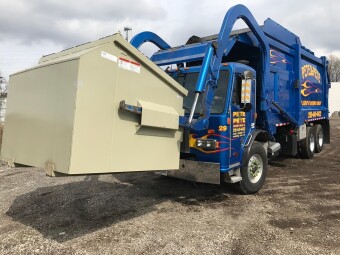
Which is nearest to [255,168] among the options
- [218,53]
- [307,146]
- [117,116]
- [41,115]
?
[218,53]

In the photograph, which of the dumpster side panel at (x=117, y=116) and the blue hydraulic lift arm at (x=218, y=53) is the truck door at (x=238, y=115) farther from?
the dumpster side panel at (x=117, y=116)

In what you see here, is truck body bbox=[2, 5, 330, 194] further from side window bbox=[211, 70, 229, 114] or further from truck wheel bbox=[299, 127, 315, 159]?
truck wheel bbox=[299, 127, 315, 159]

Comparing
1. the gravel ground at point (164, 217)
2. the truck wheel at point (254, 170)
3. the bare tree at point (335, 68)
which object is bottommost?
the gravel ground at point (164, 217)

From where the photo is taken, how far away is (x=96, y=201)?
532cm

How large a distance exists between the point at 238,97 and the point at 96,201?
2.92 metres

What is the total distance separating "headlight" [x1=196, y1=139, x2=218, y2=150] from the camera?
4.77 meters

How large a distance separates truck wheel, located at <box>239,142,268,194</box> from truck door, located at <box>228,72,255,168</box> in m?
0.25

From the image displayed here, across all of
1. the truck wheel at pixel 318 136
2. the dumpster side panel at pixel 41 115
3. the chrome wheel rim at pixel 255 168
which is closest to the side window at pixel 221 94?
the chrome wheel rim at pixel 255 168

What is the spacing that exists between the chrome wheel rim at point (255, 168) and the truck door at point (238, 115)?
42cm

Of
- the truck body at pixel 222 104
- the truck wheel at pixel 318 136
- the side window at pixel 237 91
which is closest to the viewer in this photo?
the truck body at pixel 222 104

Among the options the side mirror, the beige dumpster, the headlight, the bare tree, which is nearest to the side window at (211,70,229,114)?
the side mirror

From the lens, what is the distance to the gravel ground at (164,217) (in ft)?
12.0

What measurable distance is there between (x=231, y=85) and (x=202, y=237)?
7.87 ft

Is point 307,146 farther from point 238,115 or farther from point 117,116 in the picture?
point 117,116
